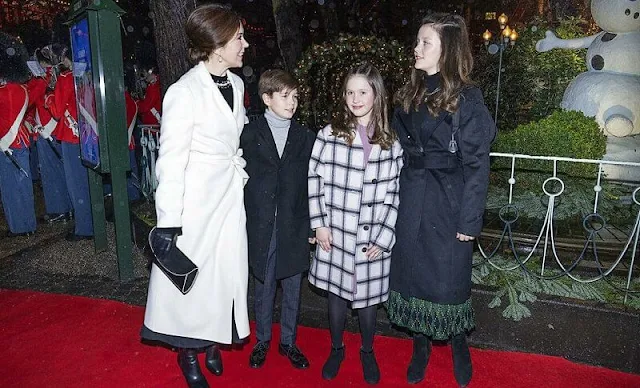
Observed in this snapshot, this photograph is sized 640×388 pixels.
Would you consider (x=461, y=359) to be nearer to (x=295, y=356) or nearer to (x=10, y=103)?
(x=295, y=356)

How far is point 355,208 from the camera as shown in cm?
317

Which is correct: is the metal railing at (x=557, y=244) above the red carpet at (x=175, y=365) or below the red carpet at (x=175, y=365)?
above

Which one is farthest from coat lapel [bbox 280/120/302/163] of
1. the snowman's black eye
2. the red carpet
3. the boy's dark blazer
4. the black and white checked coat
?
the snowman's black eye

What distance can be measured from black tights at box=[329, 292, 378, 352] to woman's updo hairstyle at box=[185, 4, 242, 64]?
5.31 ft

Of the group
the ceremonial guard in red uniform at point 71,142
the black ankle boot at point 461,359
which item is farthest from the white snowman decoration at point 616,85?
the ceremonial guard in red uniform at point 71,142

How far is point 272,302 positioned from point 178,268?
799 mm

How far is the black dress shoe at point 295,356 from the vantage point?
3.47 meters

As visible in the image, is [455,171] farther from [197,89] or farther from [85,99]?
[85,99]

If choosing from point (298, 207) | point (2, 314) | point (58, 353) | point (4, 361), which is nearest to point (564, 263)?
point (298, 207)

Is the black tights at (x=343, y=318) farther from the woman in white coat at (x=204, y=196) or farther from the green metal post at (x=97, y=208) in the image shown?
the green metal post at (x=97, y=208)

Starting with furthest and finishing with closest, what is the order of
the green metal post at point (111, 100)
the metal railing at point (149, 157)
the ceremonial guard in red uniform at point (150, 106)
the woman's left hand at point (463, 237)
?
the ceremonial guard in red uniform at point (150, 106)
the metal railing at point (149, 157)
the green metal post at point (111, 100)
the woman's left hand at point (463, 237)

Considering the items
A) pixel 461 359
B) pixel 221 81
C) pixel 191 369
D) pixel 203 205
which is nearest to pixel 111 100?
pixel 221 81

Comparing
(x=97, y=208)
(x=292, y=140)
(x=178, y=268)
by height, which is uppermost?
(x=292, y=140)

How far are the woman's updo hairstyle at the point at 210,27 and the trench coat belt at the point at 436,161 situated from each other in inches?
49.3
